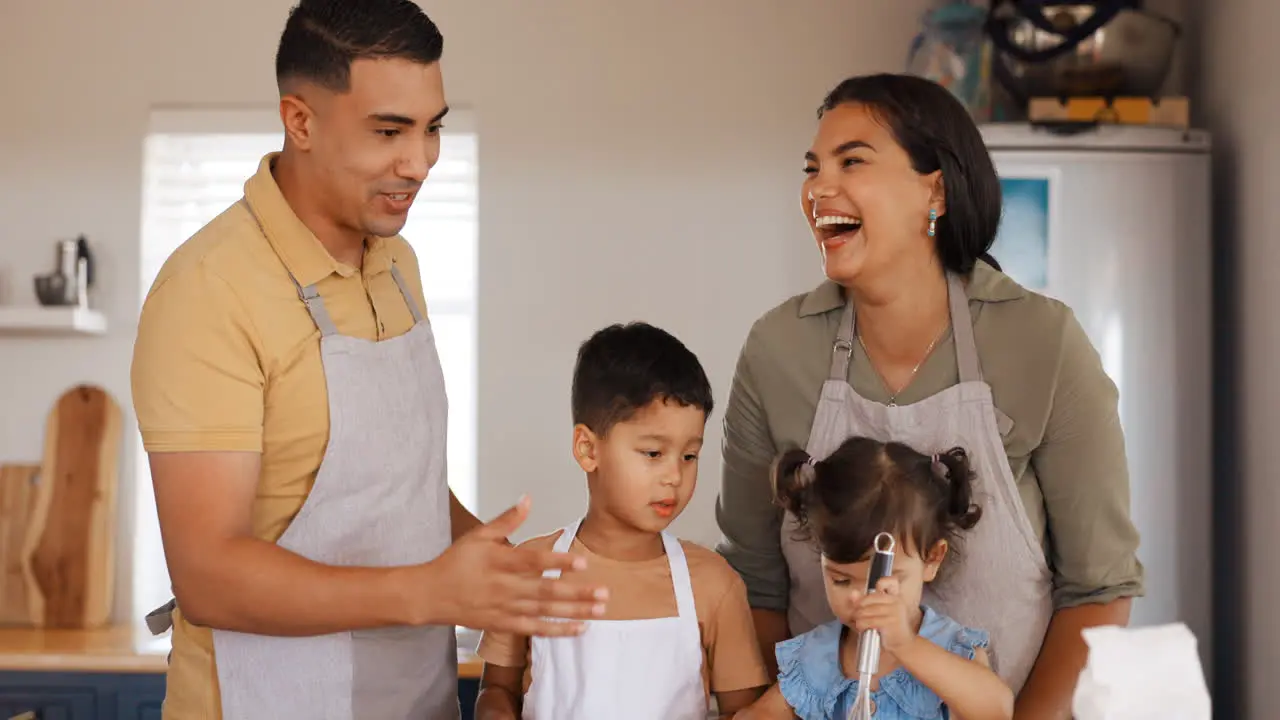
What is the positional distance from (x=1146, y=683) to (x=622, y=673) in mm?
776

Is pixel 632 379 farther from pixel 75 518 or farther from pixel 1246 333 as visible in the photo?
pixel 75 518

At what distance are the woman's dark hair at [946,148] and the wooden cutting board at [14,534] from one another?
265 cm

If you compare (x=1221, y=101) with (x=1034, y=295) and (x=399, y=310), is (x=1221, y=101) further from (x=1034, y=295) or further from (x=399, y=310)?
(x=399, y=310)

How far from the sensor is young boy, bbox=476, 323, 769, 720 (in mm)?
1512

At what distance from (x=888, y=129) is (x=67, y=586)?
2656 mm

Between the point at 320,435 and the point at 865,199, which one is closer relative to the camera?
the point at 320,435

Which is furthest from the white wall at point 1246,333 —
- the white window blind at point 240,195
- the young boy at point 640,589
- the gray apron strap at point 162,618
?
the gray apron strap at point 162,618

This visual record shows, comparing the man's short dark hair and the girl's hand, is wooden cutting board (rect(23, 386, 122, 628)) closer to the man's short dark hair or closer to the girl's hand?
the man's short dark hair

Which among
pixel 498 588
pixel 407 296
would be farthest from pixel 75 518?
pixel 498 588

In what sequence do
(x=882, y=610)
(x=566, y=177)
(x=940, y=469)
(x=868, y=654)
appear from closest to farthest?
(x=868, y=654) → (x=882, y=610) → (x=940, y=469) → (x=566, y=177)

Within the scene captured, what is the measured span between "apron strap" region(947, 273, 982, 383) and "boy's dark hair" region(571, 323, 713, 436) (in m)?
0.30

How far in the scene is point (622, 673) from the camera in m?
1.51

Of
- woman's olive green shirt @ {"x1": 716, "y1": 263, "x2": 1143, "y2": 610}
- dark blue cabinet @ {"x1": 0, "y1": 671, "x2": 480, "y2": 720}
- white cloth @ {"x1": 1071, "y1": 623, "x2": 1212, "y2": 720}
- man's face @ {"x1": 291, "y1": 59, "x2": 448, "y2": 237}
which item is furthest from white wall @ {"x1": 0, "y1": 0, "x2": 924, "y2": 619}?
white cloth @ {"x1": 1071, "y1": 623, "x2": 1212, "y2": 720}

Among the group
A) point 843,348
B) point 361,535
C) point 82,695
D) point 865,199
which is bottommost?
point 82,695
